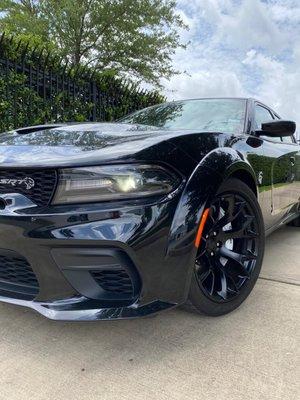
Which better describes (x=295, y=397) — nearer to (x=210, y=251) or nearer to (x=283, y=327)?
(x=283, y=327)

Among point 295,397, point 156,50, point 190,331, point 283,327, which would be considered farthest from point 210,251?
point 156,50

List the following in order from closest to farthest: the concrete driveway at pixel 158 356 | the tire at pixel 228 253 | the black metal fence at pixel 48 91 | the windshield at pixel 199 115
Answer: the concrete driveway at pixel 158 356, the tire at pixel 228 253, the windshield at pixel 199 115, the black metal fence at pixel 48 91

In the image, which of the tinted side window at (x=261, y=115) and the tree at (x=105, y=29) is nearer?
the tinted side window at (x=261, y=115)

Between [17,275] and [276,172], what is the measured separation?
210 cm

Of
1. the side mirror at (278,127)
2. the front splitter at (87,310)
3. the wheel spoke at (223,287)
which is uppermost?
the side mirror at (278,127)

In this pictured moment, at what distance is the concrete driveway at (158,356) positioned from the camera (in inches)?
66.1

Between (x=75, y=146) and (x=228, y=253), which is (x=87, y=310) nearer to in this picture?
(x=75, y=146)

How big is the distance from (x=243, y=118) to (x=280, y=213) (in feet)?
3.00

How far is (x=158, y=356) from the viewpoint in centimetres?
193

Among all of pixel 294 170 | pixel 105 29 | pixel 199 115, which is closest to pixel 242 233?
pixel 199 115

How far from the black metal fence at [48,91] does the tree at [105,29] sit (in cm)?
496

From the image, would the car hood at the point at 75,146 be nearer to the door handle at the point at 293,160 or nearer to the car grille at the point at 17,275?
the car grille at the point at 17,275

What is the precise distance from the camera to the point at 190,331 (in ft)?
7.10

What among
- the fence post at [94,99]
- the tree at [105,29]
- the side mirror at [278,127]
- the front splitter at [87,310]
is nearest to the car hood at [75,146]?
the front splitter at [87,310]
